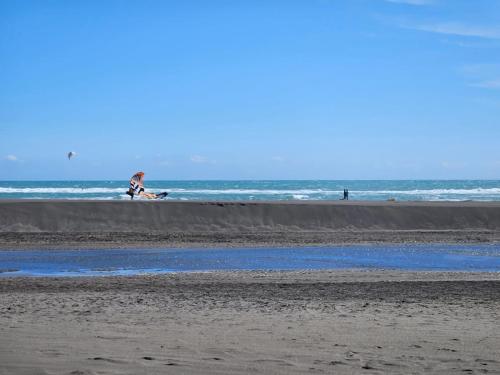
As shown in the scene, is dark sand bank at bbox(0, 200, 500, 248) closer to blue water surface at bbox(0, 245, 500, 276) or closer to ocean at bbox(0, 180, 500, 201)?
blue water surface at bbox(0, 245, 500, 276)

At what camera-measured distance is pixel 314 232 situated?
93.6ft

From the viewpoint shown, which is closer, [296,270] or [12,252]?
[296,270]

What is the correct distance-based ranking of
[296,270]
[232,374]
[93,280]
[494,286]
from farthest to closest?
1. [296,270]
2. [93,280]
3. [494,286]
4. [232,374]

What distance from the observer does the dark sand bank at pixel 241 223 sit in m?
25.4

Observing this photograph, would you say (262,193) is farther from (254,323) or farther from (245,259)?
(254,323)

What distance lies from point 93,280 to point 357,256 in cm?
853

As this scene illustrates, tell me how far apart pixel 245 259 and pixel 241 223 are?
37.8 feet

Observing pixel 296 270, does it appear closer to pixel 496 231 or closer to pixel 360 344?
pixel 360 344

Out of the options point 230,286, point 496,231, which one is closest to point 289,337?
point 230,286

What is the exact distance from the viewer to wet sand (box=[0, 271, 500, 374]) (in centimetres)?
672

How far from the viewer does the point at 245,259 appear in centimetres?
1895

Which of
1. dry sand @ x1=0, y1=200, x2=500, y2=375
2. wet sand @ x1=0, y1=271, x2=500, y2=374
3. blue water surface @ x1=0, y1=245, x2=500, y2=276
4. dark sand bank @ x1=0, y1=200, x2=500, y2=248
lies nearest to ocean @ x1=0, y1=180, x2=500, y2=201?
dark sand bank @ x1=0, y1=200, x2=500, y2=248

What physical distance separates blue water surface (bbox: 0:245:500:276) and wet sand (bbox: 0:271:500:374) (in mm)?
2668

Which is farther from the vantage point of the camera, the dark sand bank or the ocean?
the ocean
